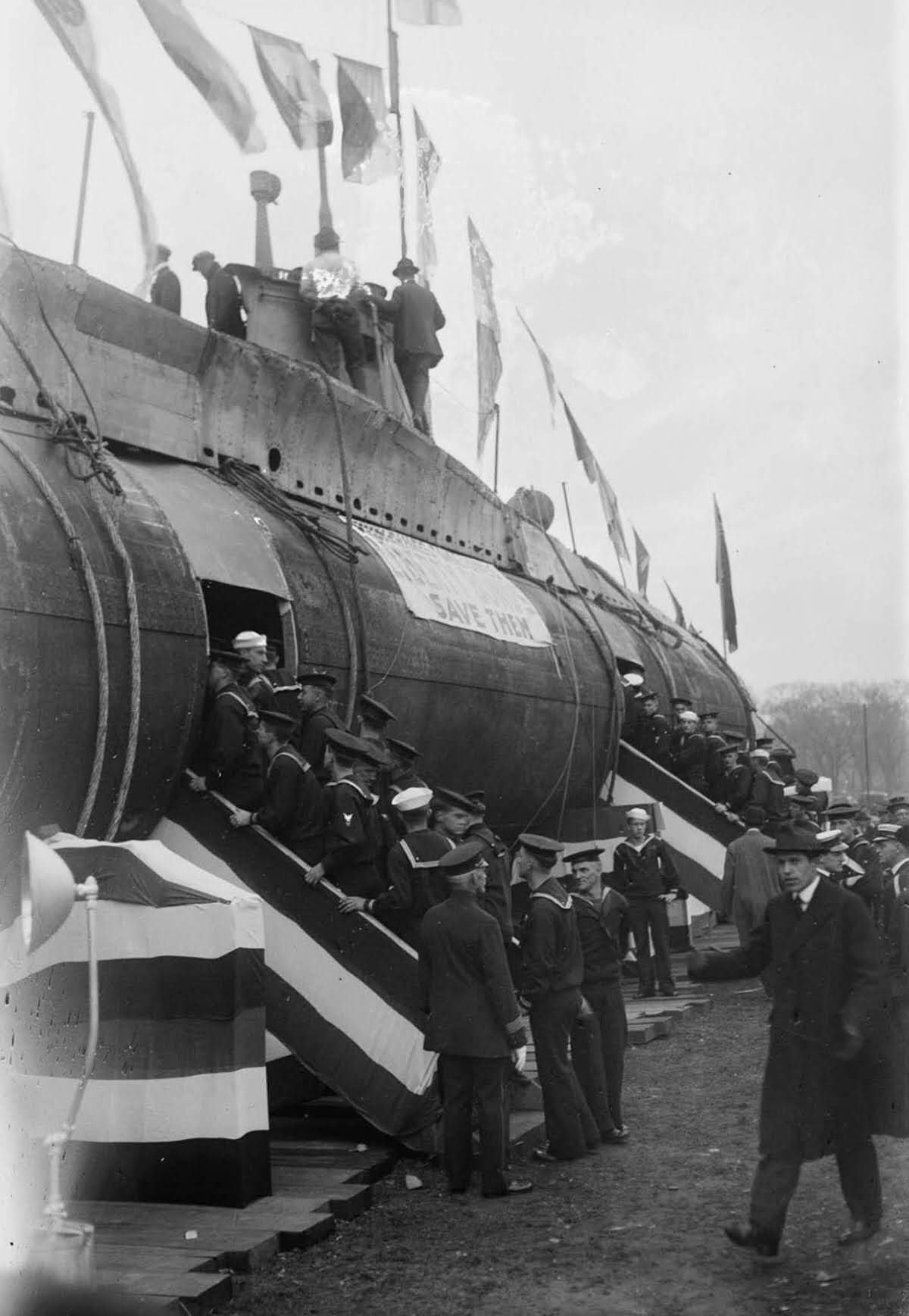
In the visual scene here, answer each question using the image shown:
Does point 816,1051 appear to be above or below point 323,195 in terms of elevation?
below

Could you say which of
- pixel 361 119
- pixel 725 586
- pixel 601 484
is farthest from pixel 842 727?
pixel 361 119

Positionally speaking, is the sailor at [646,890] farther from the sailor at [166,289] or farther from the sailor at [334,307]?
the sailor at [166,289]

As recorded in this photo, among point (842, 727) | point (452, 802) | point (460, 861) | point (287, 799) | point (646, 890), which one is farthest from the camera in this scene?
point (842, 727)

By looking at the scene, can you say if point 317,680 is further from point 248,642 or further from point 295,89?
point 295,89

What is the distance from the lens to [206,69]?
34.7ft

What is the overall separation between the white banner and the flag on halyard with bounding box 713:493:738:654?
1516cm

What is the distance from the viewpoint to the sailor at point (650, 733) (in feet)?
60.1

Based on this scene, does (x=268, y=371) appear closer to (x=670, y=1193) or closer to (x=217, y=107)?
(x=217, y=107)

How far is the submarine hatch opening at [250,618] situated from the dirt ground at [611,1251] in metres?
3.53

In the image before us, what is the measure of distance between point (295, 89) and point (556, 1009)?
815 centimetres

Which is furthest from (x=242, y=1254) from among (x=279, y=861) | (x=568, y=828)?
(x=568, y=828)

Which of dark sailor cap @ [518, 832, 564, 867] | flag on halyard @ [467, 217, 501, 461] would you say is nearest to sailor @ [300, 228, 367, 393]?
flag on halyard @ [467, 217, 501, 461]

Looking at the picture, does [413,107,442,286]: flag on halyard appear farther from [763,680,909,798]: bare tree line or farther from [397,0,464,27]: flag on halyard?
[763,680,909,798]: bare tree line

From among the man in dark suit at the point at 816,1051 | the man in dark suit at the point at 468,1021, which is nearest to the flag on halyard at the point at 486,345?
the man in dark suit at the point at 468,1021
